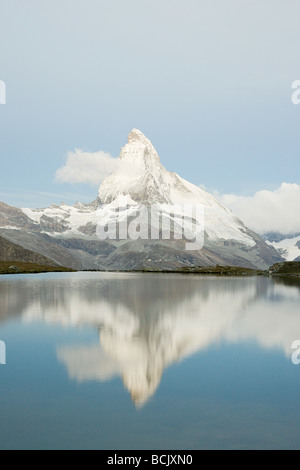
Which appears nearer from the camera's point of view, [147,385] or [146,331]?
[147,385]

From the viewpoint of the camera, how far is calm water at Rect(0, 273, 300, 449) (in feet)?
52.2

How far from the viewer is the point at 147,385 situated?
871 inches

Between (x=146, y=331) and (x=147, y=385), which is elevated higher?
(x=146, y=331)

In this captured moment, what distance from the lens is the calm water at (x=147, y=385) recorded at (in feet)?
52.2

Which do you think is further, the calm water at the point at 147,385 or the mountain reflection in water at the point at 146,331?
the mountain reflection in water at the point at 146,331

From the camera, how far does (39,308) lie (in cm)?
5506

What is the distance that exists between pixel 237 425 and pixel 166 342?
16.0 meters

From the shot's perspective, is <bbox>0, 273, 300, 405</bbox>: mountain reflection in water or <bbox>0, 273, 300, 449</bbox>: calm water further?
<bbox>0, 273, 300, 405</bbox>: mountain reflection in water

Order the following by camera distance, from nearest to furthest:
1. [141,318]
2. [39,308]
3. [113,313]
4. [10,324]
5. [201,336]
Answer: [201,336], [10,324], [141,318], [113,313], [39,308]
